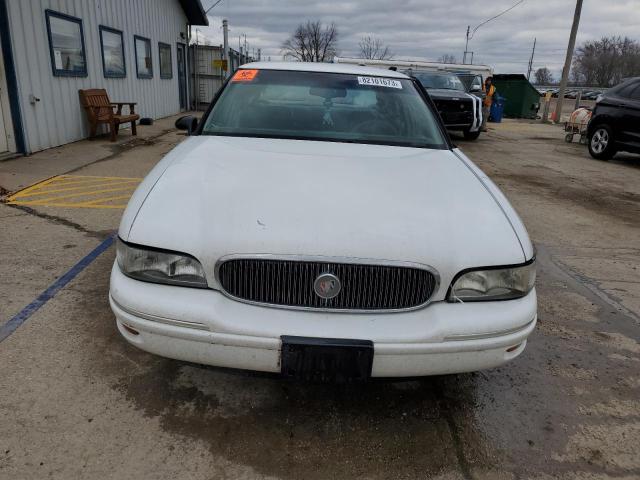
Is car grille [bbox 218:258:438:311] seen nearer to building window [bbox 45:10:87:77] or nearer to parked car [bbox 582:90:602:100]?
building window [bbox 45:10:87:77]

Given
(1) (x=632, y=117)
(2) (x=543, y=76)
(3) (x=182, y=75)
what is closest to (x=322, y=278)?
(1) (x=632, y=117)

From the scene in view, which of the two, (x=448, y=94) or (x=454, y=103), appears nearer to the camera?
(x=454, y=103)

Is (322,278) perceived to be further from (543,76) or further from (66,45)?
(543,76)

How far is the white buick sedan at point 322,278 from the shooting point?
195 centimetres

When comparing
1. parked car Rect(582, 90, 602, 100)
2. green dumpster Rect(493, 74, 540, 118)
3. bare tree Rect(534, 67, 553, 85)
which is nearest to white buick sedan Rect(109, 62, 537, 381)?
green dumpster Rect(493, 74, 540, 118)

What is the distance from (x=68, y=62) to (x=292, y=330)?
957 cm

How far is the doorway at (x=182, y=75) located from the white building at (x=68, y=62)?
2.36m

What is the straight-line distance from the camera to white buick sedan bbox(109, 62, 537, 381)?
195 cm

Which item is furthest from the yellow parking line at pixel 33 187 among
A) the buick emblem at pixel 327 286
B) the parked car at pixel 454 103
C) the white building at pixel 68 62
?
the parked car at pixel 454 103

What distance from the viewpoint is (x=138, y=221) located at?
2.14 m

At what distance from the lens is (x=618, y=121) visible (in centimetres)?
1001

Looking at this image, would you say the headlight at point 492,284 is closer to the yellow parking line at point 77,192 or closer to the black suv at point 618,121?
the yellow parking line at point 77,192

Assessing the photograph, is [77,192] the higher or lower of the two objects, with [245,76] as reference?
lower

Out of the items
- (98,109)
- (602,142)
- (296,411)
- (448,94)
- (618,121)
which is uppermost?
(448,94)
